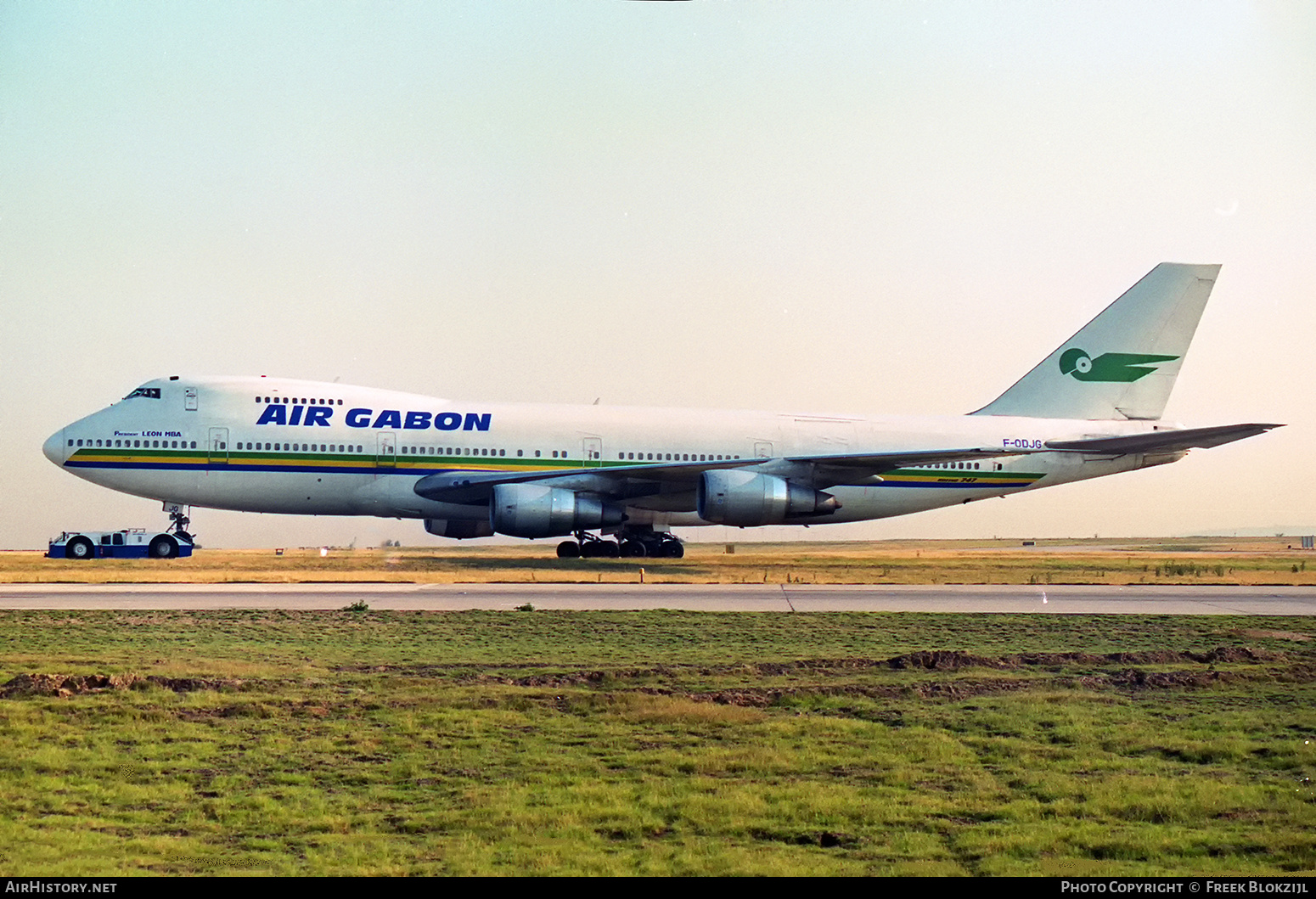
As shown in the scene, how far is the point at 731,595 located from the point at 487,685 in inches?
511

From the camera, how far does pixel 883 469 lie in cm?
3706

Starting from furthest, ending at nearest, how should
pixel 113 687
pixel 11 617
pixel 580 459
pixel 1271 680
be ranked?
pixel 580 459
pixel 11 617
pixel 1271 680
pixel 113 687

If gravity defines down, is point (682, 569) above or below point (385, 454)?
below

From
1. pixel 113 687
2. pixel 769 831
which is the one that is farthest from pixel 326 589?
pixel 769 831

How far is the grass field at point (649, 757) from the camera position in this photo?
7.39 metres

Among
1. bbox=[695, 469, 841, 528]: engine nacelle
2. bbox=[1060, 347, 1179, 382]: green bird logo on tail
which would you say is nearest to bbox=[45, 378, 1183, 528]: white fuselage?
bbox=[695, 469, 841, 528]: engine nacelle

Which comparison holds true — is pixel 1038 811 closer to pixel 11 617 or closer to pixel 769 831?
pixel 769 831

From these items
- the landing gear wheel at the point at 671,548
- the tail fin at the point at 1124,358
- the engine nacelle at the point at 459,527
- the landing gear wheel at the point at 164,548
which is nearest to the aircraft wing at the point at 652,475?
the engine nacelle at the point at 459,527

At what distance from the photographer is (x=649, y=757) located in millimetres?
9750

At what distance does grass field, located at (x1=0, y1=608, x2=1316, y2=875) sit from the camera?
24.2 feet

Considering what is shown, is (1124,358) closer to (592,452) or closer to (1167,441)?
(1167,441)

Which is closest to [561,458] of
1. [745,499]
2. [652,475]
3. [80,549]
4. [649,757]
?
[652,475]

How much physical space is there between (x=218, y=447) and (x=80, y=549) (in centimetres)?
627
